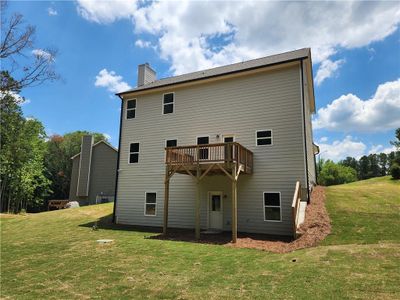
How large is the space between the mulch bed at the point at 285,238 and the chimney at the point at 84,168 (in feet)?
61.8

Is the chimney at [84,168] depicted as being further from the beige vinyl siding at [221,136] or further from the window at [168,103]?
the window at [168,103]

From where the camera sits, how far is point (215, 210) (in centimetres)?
1444

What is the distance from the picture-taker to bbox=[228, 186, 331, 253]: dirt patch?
31.4 ft

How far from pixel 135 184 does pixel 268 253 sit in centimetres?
1012

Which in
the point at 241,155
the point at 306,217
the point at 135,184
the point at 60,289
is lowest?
the point at 60,289

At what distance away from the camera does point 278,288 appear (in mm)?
5480

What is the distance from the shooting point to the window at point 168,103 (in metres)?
16.7

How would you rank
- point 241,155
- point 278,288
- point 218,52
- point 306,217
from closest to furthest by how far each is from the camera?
point 278,288 < point 306,217 < point 241,155 < point 218,52

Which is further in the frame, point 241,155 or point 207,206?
point 207,206

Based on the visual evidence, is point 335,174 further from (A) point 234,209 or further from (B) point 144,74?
(A) point 234,209

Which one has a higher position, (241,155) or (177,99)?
(177,99)

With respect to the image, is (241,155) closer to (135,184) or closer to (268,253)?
(268,253)

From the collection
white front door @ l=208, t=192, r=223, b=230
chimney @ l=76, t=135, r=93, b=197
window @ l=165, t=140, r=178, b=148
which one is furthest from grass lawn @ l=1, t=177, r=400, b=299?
chimney @ l=76, t=135, r=93, b=197

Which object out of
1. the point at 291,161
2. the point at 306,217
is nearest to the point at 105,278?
the point at 306,217
